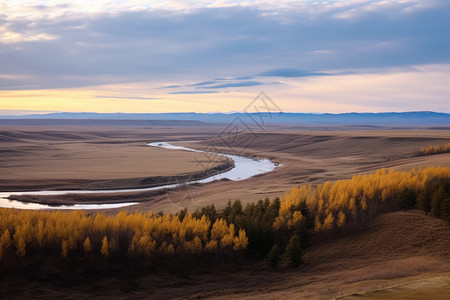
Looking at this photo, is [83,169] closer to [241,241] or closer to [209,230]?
[209,230]

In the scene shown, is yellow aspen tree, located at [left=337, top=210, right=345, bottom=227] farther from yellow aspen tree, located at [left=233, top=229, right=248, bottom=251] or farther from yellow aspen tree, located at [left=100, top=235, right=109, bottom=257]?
yellow aspen tree, located at [left=100, top=235, right=109, bottom=257]

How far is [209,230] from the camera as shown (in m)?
32.2

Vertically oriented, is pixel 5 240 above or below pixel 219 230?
above

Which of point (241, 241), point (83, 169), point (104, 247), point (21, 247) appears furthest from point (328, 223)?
point (83, 169)

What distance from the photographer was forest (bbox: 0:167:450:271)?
27109mm

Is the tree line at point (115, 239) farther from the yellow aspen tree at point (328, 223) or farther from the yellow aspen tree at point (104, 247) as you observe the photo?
the yellow aspen tree at point (328, 223)

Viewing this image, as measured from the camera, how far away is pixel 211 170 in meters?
80.3

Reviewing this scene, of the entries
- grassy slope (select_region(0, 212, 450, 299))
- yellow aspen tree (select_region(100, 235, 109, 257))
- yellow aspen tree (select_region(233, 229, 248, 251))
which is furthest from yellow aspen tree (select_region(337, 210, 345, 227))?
yellow aspen tree (select_region(100, 235, 109, 257))

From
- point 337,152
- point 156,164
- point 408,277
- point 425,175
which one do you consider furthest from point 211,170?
point 408,277

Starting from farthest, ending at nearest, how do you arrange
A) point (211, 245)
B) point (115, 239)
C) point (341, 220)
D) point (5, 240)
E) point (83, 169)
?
point (83, 169) < point (341, 220) < point (211, 245) < point (115, 239) < point (5, 240)

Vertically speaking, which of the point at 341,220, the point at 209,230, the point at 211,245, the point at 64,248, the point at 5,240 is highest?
the point at 5,240

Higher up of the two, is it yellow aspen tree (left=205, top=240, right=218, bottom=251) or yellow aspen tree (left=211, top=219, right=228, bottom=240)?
yellow aspen tree (left=211, top=219, right=228, bottom=240)

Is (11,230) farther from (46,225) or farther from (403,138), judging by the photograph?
(403,138)

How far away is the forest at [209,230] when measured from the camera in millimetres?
27109
